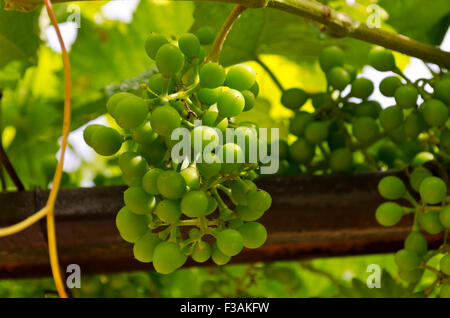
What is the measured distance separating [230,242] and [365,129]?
334 millimetres

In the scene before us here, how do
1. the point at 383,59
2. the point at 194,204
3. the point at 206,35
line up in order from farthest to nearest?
the point at 383,59
the point at 206,35
the point at 194,204

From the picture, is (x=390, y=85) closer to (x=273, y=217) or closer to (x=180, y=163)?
(x=273, y=217)

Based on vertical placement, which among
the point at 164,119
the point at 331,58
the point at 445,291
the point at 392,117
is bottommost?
the point at 445,291

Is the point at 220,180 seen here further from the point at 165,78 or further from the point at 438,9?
the point at 438,9

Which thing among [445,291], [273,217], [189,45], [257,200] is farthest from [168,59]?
[445,291]

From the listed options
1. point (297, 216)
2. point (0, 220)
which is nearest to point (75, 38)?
point (0, 220)

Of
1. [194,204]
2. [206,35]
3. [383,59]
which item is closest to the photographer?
[194,204]

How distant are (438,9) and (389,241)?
16.8 inches

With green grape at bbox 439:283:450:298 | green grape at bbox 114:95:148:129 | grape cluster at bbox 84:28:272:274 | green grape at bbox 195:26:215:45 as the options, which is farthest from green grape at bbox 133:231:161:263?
green grape at bbox 439:283:450:298

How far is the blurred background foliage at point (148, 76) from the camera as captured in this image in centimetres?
80

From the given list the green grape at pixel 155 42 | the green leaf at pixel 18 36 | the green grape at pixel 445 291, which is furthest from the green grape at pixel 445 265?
the green leaf at pixel 18 36

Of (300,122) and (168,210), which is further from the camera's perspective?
(300,122)

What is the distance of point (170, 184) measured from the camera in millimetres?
445

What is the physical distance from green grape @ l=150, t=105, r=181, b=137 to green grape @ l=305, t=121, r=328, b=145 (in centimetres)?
31
